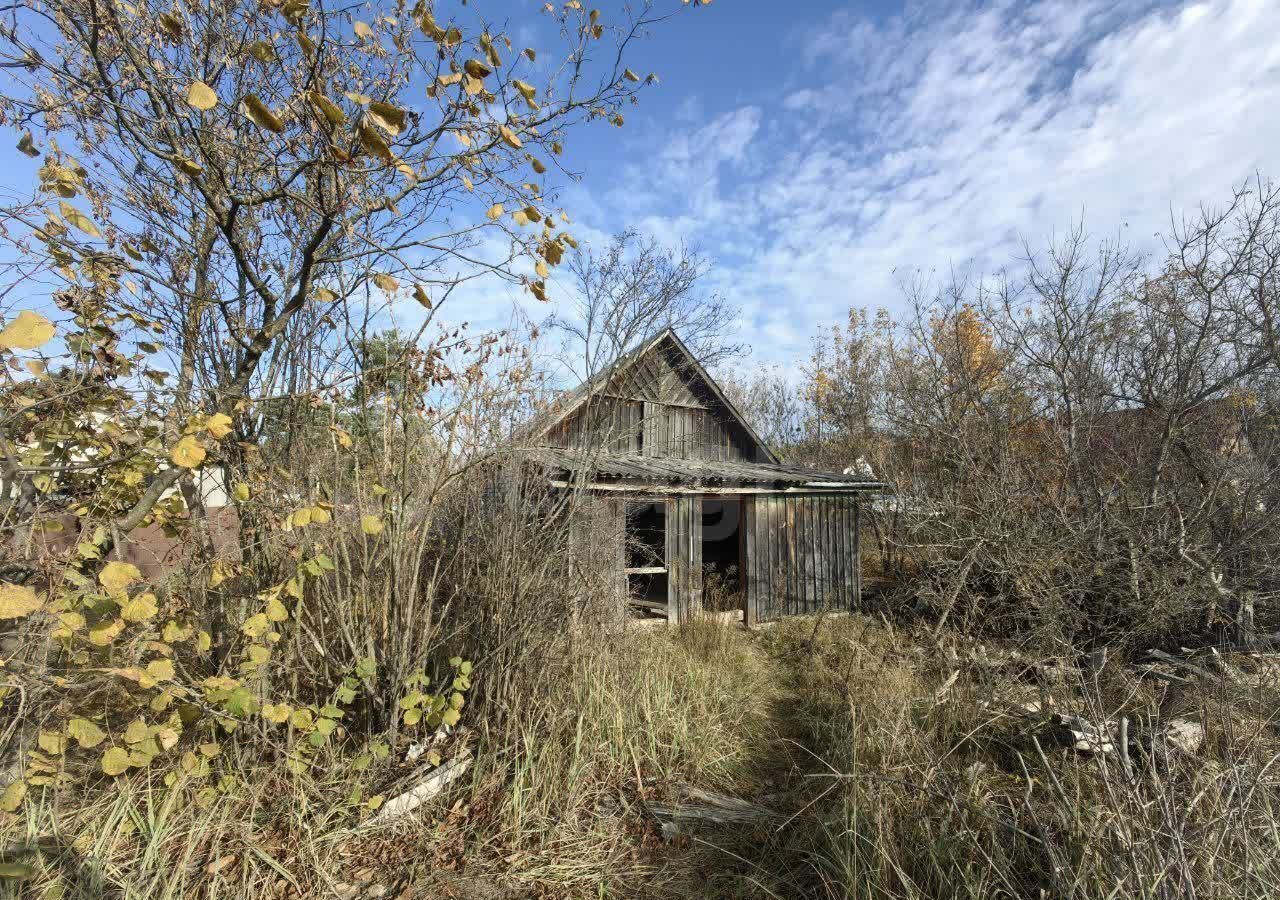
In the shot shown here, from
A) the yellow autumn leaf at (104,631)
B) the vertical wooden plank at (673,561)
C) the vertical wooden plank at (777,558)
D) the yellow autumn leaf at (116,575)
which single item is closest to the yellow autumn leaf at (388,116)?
the yellow autumn leaf at (116,575)

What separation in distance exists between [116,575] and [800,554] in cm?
1059

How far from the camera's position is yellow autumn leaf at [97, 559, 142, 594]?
183cm

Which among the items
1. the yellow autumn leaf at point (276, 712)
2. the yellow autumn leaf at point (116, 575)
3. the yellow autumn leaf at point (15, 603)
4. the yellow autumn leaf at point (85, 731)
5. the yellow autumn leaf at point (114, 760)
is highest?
the yellow autumn leaf at point (116, 575)

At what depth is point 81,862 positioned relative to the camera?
255 cm

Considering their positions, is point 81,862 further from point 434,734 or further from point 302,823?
point 434,734

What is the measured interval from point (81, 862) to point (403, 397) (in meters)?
2.60

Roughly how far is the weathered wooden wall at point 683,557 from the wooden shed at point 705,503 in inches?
0.7

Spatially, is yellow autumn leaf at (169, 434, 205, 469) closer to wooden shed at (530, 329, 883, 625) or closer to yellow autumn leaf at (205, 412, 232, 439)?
yellow autumn leaf at (205, 412, 232, 439)

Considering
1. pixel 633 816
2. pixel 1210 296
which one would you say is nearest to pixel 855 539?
pixel 1210 296

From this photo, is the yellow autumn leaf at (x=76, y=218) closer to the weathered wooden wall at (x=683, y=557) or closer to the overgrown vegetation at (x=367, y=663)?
the overgrown vegetation at (x=367, y=663)

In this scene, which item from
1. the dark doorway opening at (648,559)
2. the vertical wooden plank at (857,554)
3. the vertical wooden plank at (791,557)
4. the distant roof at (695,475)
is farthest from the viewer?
the vertical wooden plank at (857,554)

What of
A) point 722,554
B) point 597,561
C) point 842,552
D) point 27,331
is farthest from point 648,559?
point 27,331

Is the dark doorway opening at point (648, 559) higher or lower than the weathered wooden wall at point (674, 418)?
lower

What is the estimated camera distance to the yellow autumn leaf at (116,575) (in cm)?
183
